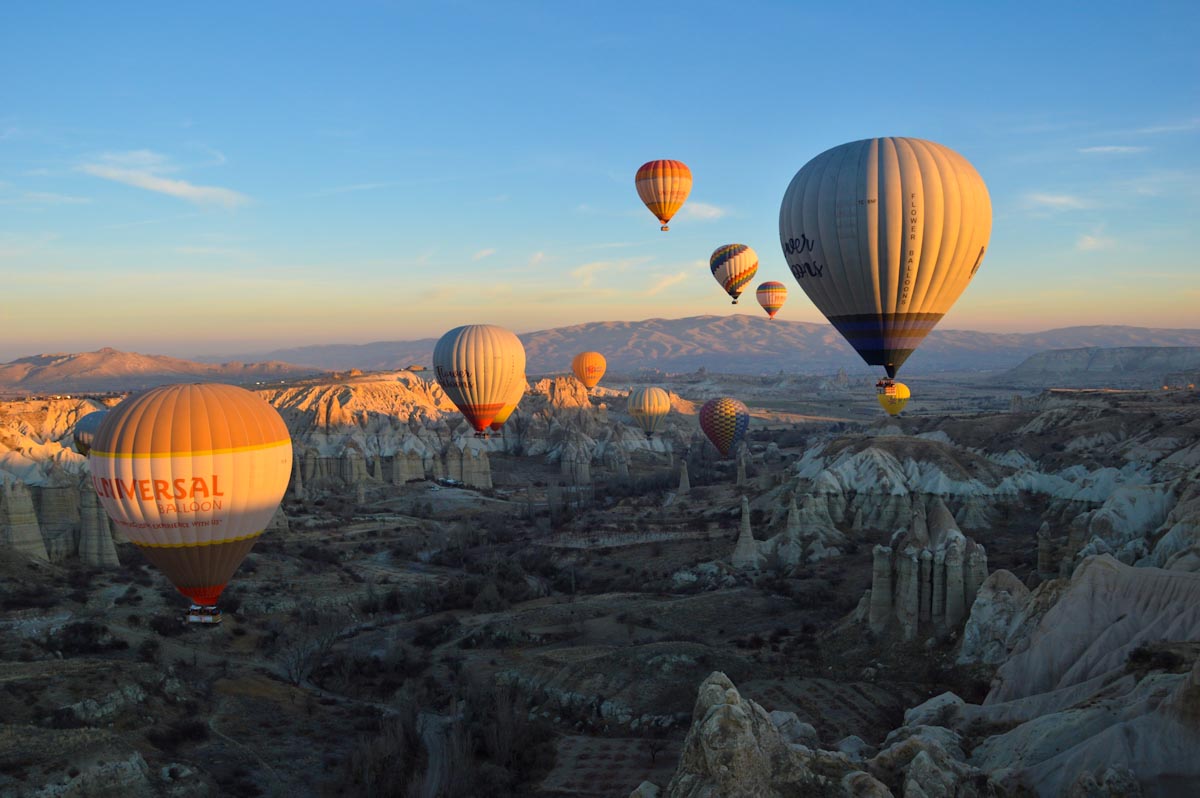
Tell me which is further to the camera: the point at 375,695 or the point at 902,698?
the point at 375,695

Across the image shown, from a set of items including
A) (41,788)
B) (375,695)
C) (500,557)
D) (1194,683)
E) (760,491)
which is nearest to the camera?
(1194,683)

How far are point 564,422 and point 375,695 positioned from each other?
86.5 m

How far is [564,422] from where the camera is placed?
119375 millimetres

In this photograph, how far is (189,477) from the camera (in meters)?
23.9

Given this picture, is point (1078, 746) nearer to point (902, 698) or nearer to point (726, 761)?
point (726, 761)

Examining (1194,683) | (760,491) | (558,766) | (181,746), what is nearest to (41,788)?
(181,746)

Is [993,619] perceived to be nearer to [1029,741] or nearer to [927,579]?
[927,579]

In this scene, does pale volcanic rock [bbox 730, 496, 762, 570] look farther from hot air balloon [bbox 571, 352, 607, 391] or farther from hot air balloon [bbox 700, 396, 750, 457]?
hot air balloon [bbox 571, 352, 607, 391]

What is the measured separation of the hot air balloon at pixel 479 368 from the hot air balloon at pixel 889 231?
22744 mm

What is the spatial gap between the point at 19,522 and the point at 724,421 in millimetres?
46528

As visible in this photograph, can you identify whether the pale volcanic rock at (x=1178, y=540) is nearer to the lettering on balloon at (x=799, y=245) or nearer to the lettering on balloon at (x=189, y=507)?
the lettering on balloon at (x=799, y=245)

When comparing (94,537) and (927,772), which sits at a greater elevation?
(927,772)

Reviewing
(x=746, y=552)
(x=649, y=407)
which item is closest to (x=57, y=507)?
(x=746, y=552)

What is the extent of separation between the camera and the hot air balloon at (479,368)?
48.7 metres
